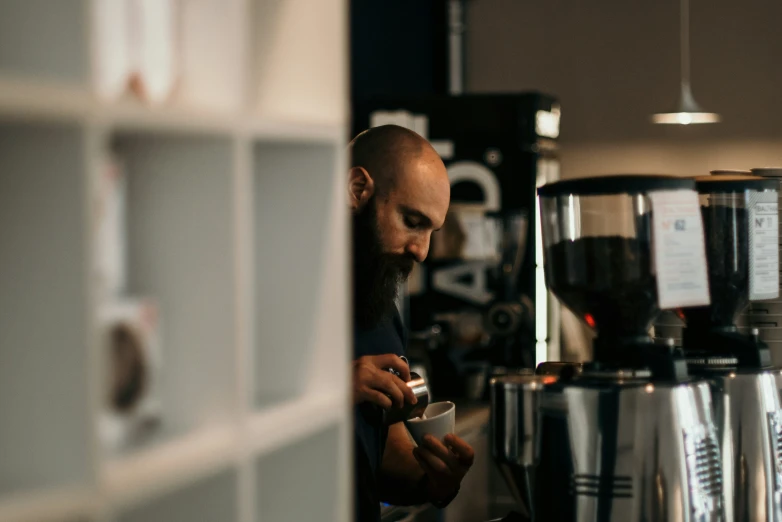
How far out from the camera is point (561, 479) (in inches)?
72.1

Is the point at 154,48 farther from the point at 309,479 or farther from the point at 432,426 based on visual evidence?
the point at 432,426

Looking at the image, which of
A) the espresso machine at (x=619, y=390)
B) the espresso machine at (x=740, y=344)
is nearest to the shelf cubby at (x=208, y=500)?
the espresso machine at (x=619, y=390)

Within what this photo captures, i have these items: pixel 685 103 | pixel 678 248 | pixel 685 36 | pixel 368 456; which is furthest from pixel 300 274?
pixel 685 36

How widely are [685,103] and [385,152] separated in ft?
10.9

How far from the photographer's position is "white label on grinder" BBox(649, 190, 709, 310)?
1868 mm

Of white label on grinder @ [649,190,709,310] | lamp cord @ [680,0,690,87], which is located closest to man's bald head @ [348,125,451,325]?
white label on grinder @ [649,190,709,310]

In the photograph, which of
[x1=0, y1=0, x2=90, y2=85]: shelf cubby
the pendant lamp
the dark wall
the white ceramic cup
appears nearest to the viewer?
[x1=0, y1=0, x2=90, y2=85]: shelf cubby

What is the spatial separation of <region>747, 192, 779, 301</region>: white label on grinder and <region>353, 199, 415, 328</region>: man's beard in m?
0.68

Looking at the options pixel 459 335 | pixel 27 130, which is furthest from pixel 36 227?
pixel 459 335

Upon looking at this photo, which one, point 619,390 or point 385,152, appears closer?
point 619,390

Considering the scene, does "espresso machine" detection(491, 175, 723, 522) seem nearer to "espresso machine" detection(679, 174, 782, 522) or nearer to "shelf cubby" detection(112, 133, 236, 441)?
"espresso machine" detection(679, 174, 782, 522)

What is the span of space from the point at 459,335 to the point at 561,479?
3.15 m

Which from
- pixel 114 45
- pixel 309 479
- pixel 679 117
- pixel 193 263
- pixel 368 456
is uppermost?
pixel 679 117

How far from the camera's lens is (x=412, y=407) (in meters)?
2.09
